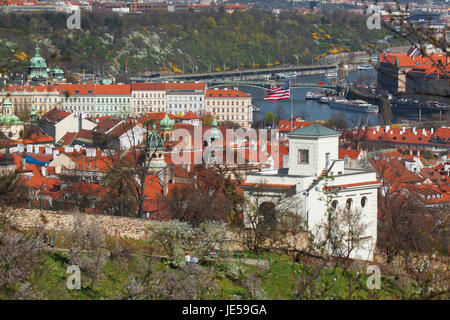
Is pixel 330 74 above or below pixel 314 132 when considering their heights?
above

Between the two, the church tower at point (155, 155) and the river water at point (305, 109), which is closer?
the church tower at point (155, 155)

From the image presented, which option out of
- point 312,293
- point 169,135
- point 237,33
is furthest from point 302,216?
point 237,33

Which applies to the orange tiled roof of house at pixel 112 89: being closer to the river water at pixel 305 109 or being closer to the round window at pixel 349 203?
the river water at pixel 305 109

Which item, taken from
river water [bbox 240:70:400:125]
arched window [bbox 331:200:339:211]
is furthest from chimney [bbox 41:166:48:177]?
river water [bbox 240:70:400:125]

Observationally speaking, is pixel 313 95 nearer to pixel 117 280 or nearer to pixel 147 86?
pixel 147 86

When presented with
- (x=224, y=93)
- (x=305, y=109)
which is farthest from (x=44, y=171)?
(x=305, y=109)

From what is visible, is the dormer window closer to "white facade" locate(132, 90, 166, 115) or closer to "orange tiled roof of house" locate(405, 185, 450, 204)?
"orange tiled roof of house" locate(405, 185, 450, 204)

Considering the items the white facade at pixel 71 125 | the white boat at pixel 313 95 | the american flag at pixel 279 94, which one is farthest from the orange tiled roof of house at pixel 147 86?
the american flag at pixel 279 94

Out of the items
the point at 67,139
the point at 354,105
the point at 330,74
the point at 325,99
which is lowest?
the point at 67,139
